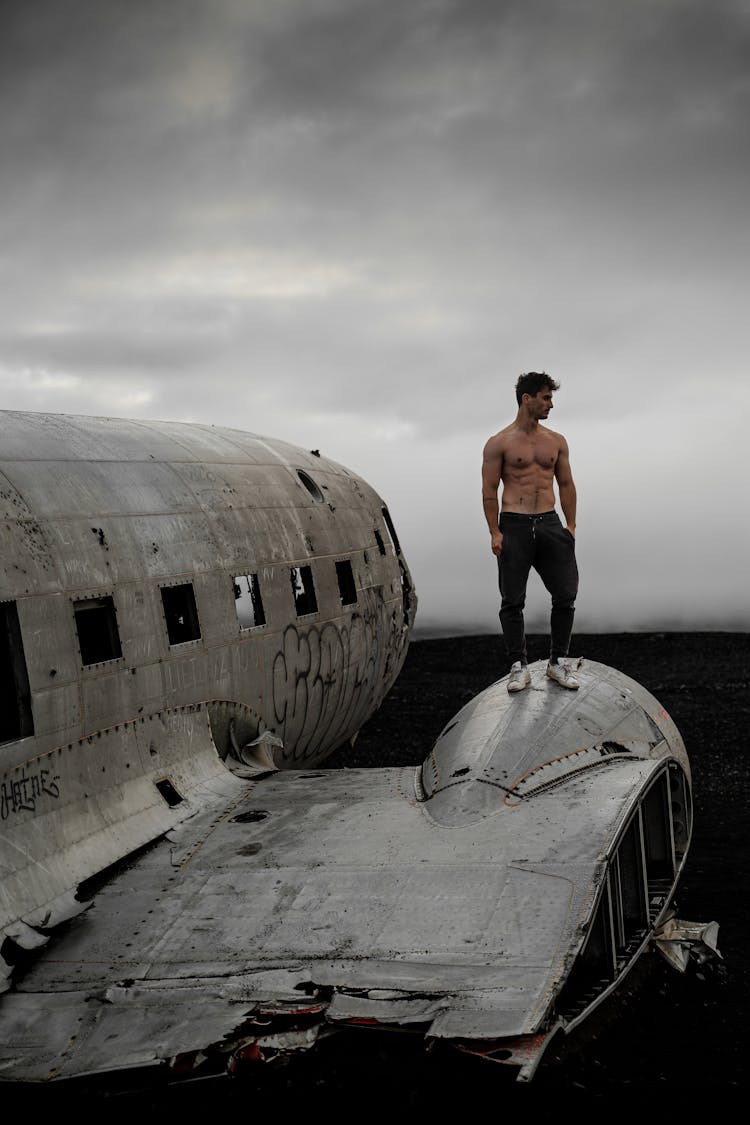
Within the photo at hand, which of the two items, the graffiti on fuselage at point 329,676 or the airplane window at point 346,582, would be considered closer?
the graffiti on fuselage at point 329,676

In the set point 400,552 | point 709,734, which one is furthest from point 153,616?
point 709,734

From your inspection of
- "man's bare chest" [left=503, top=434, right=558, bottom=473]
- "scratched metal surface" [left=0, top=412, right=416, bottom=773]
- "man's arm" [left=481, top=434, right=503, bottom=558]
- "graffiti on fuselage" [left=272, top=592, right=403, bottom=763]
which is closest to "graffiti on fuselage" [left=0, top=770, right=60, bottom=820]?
"scratched metal surface" [left=0, top=412, right=416, bottom=773]

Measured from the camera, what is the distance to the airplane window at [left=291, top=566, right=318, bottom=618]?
41.4 feet

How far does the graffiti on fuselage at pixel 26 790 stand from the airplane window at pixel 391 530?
9.02 meters

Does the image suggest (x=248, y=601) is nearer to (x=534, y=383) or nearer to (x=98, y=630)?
(x=98, y=630)

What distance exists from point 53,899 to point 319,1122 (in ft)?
8.50

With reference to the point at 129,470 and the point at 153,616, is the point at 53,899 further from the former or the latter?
the point at 129,470

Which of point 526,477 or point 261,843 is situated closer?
point 261,843

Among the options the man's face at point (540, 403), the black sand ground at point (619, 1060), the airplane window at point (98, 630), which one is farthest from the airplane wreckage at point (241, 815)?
the man's face at point (540, 403)

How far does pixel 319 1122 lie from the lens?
711 centimetres

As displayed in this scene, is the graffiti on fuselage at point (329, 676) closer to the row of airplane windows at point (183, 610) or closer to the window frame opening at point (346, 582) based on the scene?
the window frame opening at point (346, 582)

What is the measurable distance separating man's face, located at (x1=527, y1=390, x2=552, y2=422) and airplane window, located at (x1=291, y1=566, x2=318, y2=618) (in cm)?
361

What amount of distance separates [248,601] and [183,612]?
1.21 m

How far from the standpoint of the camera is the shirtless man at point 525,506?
1124 centimetres
